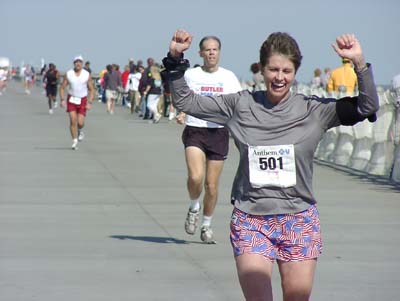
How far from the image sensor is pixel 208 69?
438 inches

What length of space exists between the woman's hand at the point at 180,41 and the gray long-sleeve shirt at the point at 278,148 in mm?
397

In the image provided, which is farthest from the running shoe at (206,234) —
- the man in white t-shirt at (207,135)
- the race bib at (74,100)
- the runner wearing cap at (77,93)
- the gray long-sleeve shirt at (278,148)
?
the race bib at (74,100)

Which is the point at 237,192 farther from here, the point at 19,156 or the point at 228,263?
the point at 19,156

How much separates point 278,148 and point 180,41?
0.71 metres

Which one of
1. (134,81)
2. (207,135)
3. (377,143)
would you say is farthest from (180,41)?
(134,81)

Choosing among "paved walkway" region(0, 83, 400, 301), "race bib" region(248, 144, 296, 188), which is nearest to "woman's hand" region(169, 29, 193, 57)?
"race bib" region(248, 144, 296, 188)

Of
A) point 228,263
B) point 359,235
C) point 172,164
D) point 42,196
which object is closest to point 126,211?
point 42,196

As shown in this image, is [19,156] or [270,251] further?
[19,156]

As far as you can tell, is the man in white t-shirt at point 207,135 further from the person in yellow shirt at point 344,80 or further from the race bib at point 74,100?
the race bib at point 74,100

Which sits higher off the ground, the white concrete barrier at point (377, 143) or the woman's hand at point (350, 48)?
the woman's hand at point (350, 48)

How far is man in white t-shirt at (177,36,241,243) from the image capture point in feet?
36.1

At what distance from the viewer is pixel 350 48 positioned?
5734mm

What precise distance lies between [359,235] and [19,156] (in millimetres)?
11477

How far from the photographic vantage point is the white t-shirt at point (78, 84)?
23.0 meters
